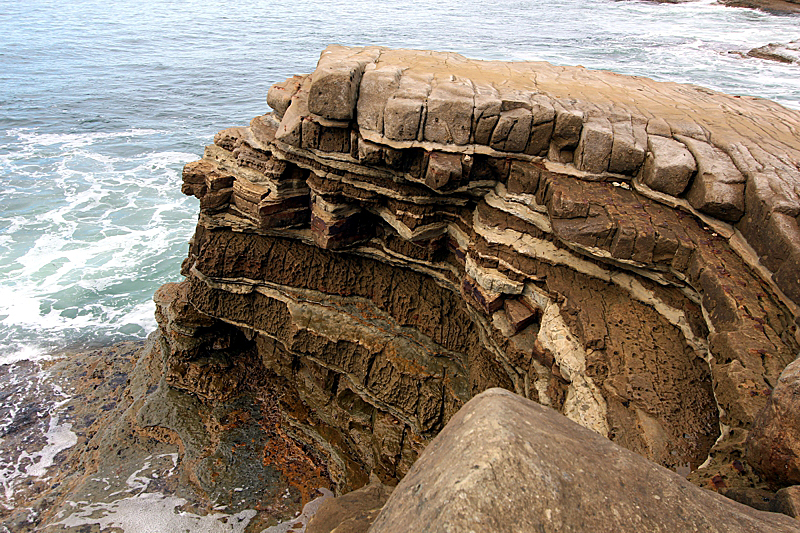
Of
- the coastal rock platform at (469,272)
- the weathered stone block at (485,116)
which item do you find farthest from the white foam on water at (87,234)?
the weathered stone block at (485,116)

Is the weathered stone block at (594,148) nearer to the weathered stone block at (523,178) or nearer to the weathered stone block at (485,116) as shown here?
the weathered stone block at (523,178)

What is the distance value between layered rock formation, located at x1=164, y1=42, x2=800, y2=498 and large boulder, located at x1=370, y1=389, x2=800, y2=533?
242 centimetres

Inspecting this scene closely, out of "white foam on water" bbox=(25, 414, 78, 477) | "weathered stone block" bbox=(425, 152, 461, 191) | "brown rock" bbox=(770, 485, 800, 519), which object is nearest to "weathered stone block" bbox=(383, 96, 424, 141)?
"weathered stone block" bbox=(425, 152, 461, 191)

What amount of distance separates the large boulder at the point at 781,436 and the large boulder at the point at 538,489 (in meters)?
0.99

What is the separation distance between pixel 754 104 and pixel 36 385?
1910cm

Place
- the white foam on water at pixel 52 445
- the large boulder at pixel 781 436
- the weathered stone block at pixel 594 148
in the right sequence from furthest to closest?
the white foam on water at pixel 52 445, the weathered stone block at pixel 594 148, the large boulder at pixel 781 436

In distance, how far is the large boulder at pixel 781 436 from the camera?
12.8 ft

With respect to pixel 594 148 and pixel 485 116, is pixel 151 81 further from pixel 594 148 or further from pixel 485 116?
pixel 594 148

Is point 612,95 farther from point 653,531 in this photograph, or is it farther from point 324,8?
point 324,8

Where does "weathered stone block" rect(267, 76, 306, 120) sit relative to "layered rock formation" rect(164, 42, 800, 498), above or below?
above

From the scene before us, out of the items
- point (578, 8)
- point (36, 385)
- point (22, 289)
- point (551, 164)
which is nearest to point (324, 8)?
point (578, 8)

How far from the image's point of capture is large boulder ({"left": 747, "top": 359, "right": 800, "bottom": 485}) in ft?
12.8

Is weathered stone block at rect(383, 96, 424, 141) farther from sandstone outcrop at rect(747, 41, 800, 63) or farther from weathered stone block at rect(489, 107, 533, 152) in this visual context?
sandstone outcrop at rect(747, 41, 800, 63)

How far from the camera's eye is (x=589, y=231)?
733cm
